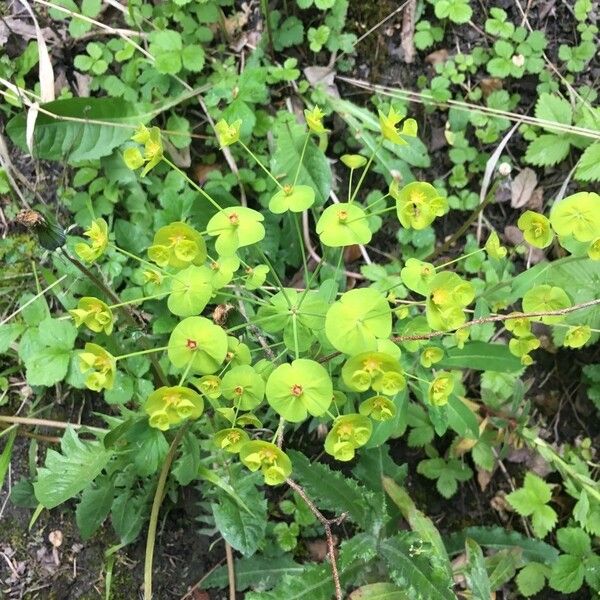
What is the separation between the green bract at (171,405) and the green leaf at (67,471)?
501 mm

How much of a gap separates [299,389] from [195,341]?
0.23 metres

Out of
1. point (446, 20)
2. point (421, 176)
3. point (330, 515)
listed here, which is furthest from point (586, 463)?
point (446, 20)

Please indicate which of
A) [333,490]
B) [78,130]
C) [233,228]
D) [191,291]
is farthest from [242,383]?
[78,130]

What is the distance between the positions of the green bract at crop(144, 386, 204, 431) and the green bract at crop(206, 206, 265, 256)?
0.99 feet

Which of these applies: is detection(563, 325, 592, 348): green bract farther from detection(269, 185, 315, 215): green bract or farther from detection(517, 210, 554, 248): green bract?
detection(269, 185, 315, 215): green bract

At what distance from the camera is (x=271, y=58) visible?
7.98 ft

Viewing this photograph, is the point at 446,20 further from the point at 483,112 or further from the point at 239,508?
the point at 239,508

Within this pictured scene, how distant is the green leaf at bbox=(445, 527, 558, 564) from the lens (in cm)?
221

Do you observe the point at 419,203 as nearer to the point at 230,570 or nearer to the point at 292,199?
the point at 292,199

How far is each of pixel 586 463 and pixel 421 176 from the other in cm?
115

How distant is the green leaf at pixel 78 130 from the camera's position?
7.15ft

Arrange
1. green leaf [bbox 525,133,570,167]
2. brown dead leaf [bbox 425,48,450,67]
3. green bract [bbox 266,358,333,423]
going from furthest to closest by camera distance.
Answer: brown dead leaf [bbox 425,48,450,67]
green leaf [bbox 525,133,570,167]
green bract [bbox 266,358,333,423]

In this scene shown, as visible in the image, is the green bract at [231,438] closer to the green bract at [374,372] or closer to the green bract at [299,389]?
the green bract at [299,389]

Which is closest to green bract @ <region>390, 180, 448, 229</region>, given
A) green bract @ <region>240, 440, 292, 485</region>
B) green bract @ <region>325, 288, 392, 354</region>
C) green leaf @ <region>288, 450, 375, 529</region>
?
green bract @ <region>325, 288, 392, 354</region>
